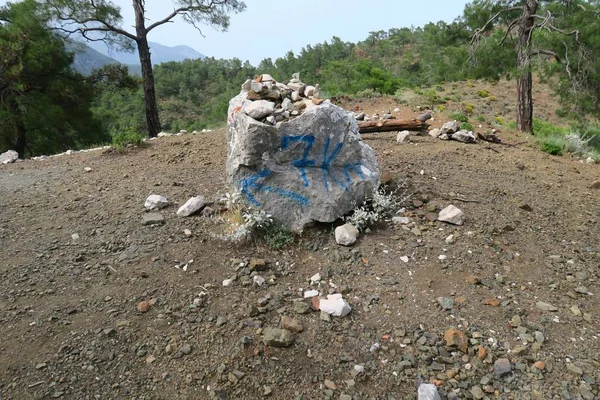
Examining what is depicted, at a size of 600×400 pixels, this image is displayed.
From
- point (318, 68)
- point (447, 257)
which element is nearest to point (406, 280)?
point (447, 257)

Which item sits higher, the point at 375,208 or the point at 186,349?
the point at 375,208

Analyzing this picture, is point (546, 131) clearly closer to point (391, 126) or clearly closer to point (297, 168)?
point (391, 126)

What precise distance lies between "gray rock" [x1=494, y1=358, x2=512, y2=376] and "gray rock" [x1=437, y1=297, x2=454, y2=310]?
1.44 feet

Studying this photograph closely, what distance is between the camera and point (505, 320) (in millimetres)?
Result: 2455

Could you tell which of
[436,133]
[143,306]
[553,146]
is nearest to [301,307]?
[143,306]

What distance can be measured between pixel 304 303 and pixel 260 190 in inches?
42.3

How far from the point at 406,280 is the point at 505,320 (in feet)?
2.19

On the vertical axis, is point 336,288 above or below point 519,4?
below

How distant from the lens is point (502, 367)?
6.99 ft

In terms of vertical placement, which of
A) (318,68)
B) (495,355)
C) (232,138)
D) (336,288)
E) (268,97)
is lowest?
(495,355)

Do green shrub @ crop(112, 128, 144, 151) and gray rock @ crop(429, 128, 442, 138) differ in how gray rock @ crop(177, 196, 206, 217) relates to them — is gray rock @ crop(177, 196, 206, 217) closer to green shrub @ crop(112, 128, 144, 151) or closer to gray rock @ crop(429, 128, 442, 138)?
green shrub @ crop(112, 128, 144, 151)

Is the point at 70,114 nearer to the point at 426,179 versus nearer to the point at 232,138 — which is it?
the point at 232,138

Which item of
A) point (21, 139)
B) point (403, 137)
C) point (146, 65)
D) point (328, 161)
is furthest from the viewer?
point (21, 139)

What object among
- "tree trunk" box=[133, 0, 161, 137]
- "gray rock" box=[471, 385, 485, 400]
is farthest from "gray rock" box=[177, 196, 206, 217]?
"tree trunk" box=[133, 0, 161, 137]
